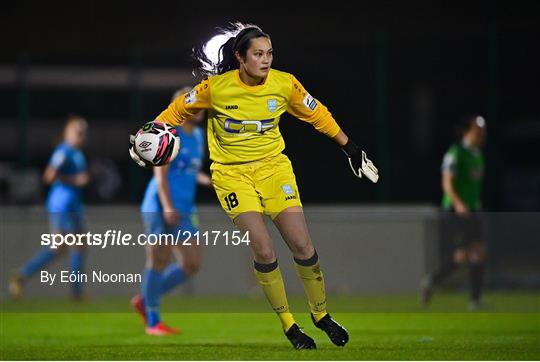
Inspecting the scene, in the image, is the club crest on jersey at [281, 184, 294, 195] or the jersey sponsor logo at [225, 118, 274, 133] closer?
the jersey sponsor logo at [225, 118, 274, 133]

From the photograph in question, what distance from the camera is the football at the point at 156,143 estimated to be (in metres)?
7.89

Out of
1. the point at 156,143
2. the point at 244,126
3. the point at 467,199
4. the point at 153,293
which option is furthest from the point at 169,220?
the point at 467,199

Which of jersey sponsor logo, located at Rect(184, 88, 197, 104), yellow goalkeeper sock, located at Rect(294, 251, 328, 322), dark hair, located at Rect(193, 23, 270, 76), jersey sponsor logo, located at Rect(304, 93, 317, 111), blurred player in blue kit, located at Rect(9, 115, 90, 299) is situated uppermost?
dark hair, located at Rect(193, 23, 270, 76)

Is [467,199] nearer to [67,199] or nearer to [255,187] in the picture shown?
[67,199]

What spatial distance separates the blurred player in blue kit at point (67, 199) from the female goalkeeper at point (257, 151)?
602 cm

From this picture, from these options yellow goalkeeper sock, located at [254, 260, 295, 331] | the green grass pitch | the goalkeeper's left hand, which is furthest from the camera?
the green grass pitch

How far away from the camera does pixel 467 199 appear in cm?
1334

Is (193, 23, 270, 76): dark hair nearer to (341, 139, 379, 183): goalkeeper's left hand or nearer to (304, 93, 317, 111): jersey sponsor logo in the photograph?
(304, 93, 317, 111): jersey sponsor logo

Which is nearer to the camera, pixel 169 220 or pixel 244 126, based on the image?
pixel 244 126

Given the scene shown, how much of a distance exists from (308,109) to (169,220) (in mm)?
2391

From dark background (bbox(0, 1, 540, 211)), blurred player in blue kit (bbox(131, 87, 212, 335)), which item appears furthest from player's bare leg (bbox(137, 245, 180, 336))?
dark background (bbox(0, 1, 540, 211))

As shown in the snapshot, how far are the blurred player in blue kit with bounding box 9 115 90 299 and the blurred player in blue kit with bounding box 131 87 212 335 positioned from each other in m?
3.61

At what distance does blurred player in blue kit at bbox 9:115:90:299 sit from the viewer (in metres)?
14.1

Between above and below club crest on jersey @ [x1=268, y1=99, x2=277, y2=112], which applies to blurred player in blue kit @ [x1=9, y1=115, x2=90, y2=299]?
below
